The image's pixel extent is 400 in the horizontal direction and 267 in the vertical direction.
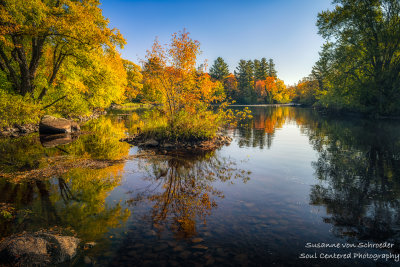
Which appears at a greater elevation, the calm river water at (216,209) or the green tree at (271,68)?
the green tree at (271,68)

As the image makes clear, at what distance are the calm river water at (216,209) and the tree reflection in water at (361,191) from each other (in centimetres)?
3

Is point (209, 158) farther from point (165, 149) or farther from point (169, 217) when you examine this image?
point (169, 217)

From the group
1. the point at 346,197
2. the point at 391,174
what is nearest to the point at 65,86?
the point at 346,197

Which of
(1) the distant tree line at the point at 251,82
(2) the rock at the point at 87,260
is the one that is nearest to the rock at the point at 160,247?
(2) the rock at the point at 87,260

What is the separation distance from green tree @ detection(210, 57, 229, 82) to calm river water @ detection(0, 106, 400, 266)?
89094 millimetres

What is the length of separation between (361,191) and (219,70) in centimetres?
9458

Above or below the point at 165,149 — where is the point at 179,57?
above

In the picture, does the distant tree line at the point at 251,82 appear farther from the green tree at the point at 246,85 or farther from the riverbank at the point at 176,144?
the riverbank at the point at 176,144

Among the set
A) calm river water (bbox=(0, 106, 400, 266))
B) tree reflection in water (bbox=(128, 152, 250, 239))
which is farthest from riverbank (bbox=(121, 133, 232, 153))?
calm river water (bbox=(0, 106, 400, 266))

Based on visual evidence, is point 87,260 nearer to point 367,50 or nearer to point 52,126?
point 52,126

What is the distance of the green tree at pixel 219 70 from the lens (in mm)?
96062

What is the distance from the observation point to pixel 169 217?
18.2 feet

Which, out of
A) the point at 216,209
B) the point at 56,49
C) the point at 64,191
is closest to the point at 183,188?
the point at 216,209

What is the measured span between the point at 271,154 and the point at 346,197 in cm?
608
